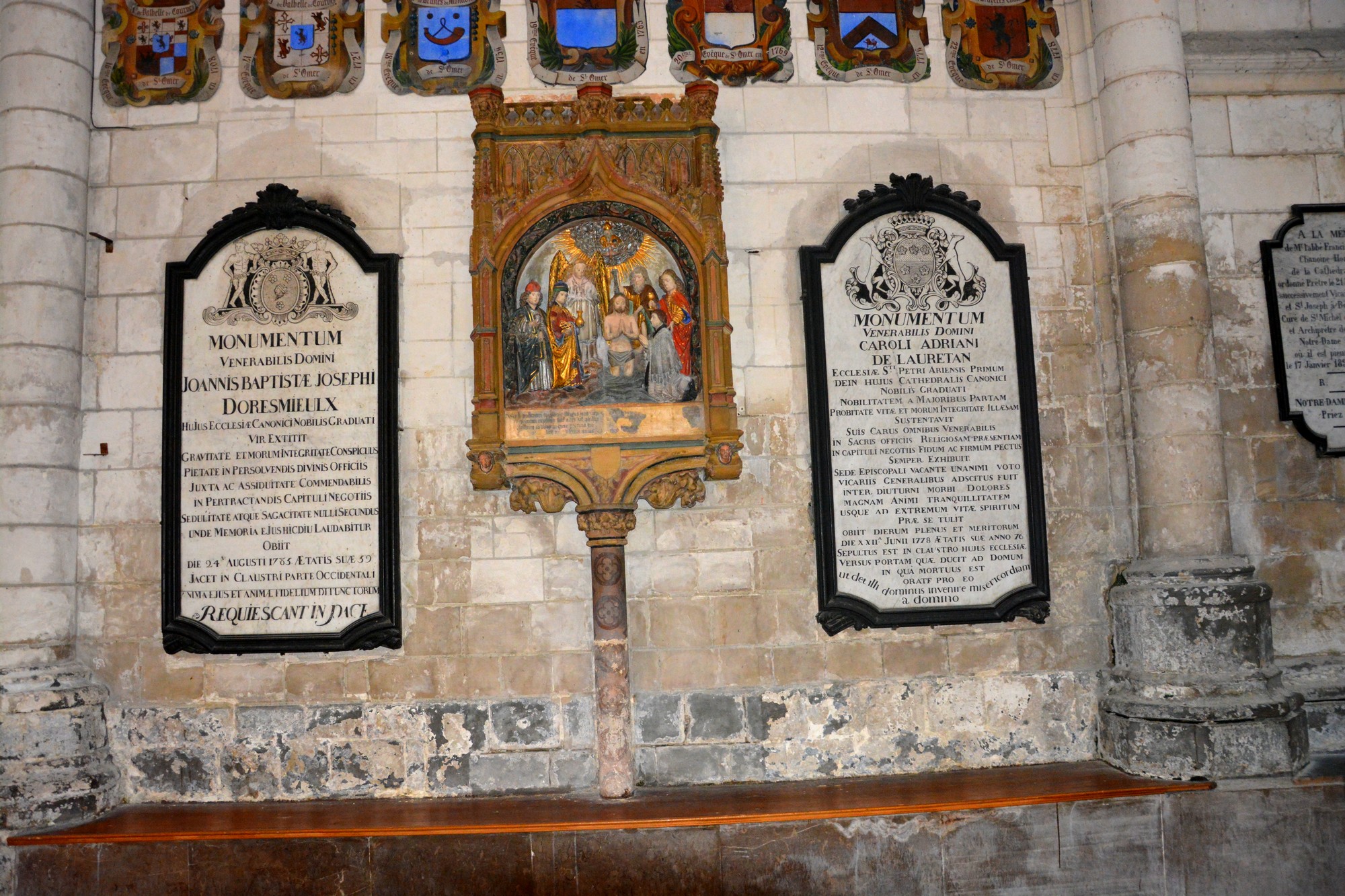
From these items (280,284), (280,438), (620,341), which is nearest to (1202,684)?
(620,341)

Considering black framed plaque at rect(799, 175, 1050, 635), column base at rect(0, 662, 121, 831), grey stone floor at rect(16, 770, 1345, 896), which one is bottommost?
grey stone floor at rect(16, 770, 1345, 896)

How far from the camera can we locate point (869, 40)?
18.4 ft

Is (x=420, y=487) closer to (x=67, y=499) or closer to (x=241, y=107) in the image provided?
(x=67, y=499)

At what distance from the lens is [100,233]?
5406 mm

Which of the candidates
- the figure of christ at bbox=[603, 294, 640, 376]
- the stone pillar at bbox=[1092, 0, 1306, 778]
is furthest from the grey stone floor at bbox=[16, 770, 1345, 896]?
the figure of christ at bbox=[603, 294, 640, 376]

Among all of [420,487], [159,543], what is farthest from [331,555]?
[159,543]

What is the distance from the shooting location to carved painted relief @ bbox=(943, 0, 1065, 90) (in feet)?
18.4

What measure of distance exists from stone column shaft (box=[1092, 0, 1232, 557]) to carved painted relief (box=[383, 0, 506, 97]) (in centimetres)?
364

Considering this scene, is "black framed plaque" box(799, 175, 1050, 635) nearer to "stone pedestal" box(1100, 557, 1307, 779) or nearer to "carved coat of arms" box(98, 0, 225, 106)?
"stone pedestal" box(1100, 557, 1307, 779)

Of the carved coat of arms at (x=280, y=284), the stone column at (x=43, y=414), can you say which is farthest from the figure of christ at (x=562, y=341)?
the stone column at (x=43, y=414)

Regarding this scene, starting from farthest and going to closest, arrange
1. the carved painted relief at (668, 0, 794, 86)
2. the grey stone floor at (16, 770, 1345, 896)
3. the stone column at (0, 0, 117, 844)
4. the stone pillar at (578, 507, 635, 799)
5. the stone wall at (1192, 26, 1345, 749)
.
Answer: the carved painted relief at (668, 0, 794, 86) < the stone wall at (1192, 26, 1345, 749) < the stone pillar at (578, 507, 635, 799) < the stone column at (0, 0, 117, 844) < the grey stone floor at (16, 770, 1345, 896)

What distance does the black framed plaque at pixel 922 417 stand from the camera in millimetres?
5195

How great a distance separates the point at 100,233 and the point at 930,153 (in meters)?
4.96

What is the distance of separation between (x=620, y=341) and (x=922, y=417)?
5.87 feet
